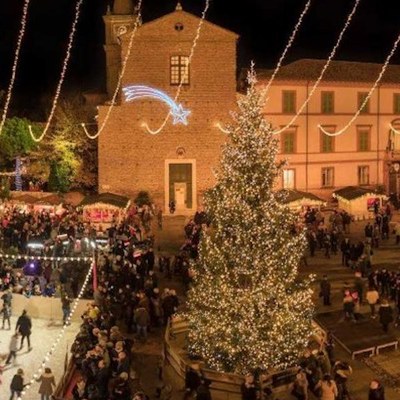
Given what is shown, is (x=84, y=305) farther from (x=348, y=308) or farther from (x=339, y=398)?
(x=339, y=398)

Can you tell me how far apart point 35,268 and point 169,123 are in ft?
48.6

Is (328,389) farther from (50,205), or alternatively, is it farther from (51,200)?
(51,200)

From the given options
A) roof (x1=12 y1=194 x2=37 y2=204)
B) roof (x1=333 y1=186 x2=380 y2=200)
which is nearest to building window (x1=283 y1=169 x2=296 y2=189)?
roof (x1=333 y1=186 x2=380 y2=200)

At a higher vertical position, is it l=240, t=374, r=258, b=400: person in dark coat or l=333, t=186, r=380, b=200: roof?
l=333, t=186, r=380, b=200: roof

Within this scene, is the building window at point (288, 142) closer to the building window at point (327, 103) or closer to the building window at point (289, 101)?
the building window at point (289, 101)

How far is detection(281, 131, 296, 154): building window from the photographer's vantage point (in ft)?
130

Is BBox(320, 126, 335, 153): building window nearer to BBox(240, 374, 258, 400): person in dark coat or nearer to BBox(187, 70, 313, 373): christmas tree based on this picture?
BBox(187, 70, 313, 373): christmas tree

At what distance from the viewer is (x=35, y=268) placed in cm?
2519

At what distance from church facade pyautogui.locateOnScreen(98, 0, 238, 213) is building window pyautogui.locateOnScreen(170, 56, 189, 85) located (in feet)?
A: 0.16

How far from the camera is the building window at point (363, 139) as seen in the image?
41.3m

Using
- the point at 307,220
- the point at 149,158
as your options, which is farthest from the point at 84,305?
the point at 149,158

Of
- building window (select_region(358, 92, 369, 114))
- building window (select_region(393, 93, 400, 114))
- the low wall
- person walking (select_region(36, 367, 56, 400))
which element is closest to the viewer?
person walking (select_region(36, 367, 56, 400))

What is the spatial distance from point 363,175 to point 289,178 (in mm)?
4491

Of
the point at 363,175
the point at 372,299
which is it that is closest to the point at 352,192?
the point at 363,175
